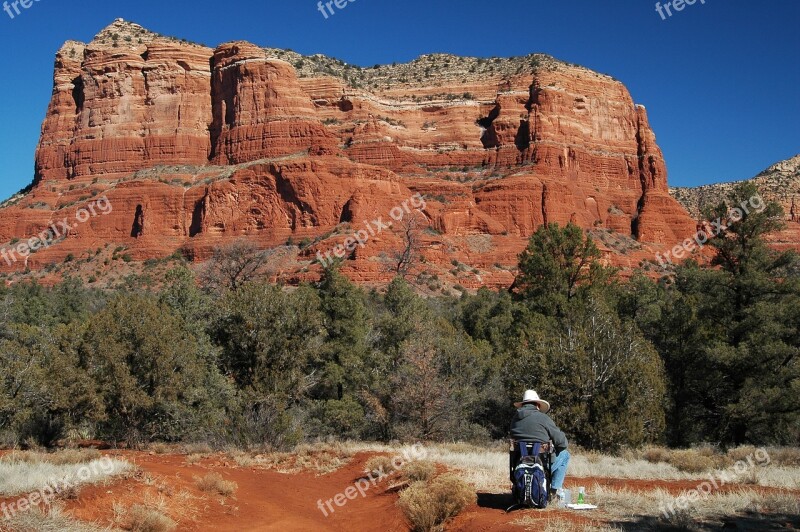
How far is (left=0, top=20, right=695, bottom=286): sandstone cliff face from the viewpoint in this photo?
76.6 m

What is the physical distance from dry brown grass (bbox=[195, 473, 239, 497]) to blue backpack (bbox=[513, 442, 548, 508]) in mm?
5454

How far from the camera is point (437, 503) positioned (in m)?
9.45

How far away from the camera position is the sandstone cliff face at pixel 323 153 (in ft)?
251

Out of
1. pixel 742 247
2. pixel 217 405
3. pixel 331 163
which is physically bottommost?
pixel 217 405

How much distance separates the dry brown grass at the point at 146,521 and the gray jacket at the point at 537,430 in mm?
4959

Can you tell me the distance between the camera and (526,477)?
28.9 feet

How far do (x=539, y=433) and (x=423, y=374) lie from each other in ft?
40.1

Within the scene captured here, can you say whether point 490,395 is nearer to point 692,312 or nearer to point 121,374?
point 692,312

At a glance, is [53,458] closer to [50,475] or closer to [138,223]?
[50,475]

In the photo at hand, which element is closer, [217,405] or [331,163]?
[217,405]

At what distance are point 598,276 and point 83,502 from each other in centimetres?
2656

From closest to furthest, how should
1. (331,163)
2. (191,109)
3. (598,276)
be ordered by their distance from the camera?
1. (598,276)
2. (331,163)
3. (191,109)

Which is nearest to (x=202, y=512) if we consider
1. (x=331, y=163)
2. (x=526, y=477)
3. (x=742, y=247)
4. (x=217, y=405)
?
(x=526, y=477)

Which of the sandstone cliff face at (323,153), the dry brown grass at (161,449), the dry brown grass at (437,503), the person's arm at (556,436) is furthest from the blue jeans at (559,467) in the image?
the sandstone cliff face at (323,153)
